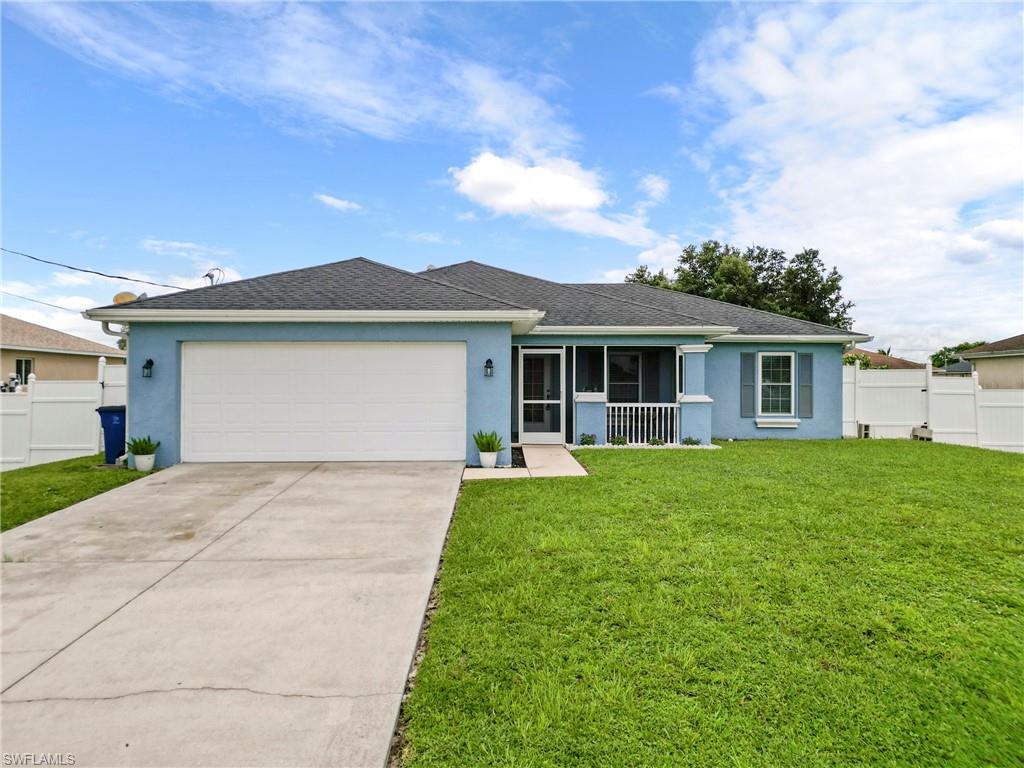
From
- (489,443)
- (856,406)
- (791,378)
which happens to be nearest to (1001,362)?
(856,406)

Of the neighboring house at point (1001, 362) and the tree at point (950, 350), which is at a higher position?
the tree at point (950, 350)

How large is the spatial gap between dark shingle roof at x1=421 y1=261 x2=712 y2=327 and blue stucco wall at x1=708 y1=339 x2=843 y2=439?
1.33 m

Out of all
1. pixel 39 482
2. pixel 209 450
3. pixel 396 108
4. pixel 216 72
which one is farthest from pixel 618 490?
pixel 216 72

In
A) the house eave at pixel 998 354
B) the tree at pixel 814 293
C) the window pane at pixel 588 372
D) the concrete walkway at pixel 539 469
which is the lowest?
the concrete walkway at pixel 539 469

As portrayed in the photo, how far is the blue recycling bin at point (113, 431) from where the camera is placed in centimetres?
927

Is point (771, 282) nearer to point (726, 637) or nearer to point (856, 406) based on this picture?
point (856, 406)

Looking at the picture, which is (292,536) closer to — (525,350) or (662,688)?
(662,688)

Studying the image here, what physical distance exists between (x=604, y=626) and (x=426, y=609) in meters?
1.25

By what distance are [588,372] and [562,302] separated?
202cm

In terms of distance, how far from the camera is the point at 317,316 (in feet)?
29.6

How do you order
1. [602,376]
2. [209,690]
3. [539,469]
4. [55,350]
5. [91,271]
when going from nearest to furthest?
[209,690]
[539,469]
[602,376]
[91,271]
[55,350]

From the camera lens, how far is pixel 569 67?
12.4 metres

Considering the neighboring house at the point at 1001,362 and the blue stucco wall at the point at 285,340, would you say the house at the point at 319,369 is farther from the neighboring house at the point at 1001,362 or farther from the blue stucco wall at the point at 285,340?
the neighboring house at the point at 1001,362

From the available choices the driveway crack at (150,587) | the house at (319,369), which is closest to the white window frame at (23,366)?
the house at (319,369)
